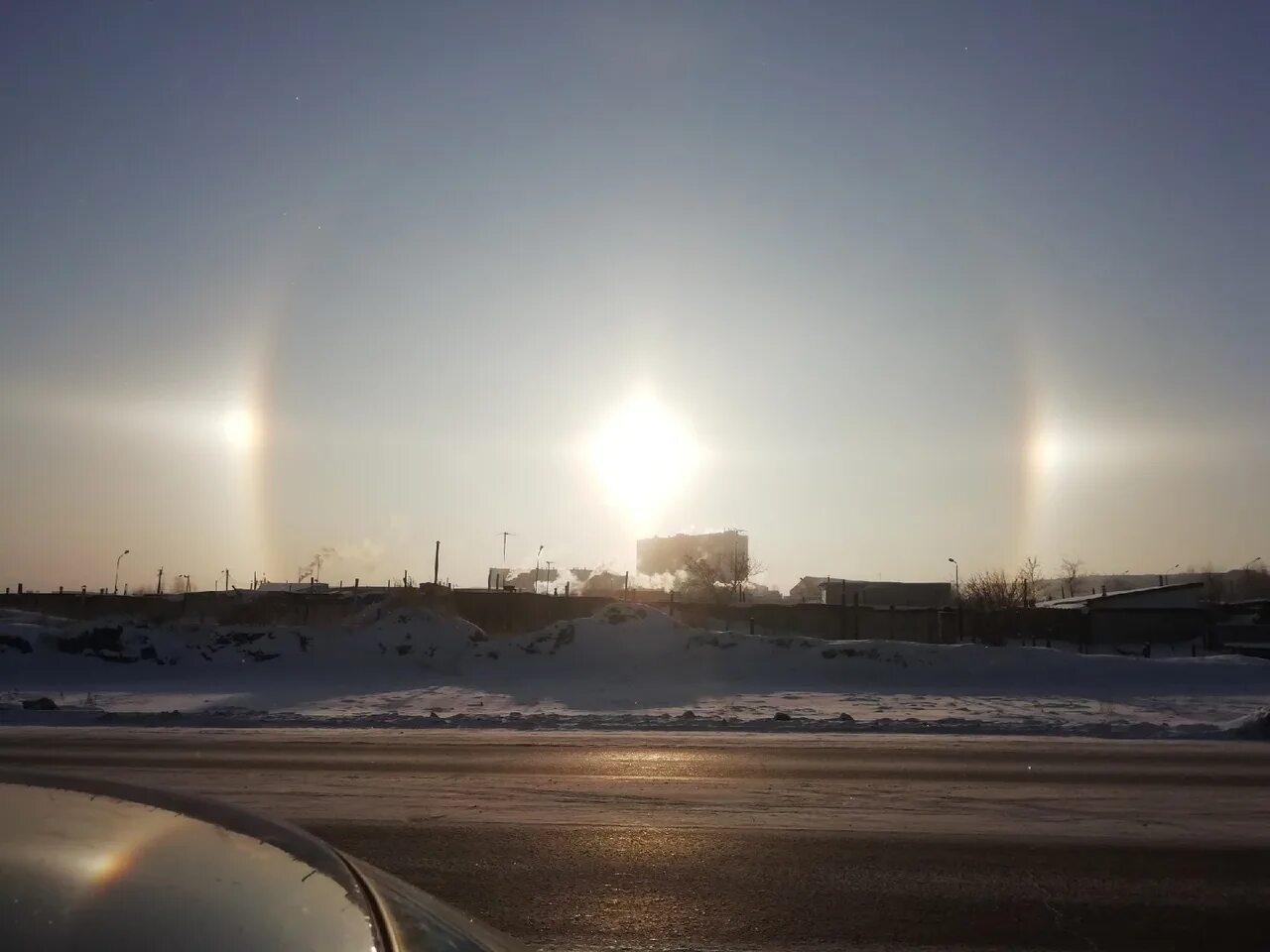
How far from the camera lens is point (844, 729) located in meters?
16.9

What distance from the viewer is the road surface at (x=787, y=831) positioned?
6160 mm

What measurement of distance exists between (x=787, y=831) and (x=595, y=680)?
1848 centimetres

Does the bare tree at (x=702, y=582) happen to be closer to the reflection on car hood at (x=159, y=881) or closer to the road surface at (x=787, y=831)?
the road surface at (x=787, y=831)

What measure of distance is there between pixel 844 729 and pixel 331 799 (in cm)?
962

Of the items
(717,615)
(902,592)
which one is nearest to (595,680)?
(717,615)

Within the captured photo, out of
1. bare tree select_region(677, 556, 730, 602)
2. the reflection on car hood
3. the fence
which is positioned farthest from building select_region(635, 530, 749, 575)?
the reflection on car hood

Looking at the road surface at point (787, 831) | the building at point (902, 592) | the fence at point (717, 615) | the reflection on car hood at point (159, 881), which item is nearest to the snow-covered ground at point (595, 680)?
the road surface at point (787, 831)

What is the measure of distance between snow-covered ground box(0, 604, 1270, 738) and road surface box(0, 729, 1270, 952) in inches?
176

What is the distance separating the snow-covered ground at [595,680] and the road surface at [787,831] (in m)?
4.46

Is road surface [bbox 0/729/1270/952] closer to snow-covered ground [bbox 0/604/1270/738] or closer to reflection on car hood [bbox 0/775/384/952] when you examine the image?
reflection on car hood [bbox 0/775/384/952]

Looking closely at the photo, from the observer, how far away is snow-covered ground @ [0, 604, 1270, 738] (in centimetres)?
1864

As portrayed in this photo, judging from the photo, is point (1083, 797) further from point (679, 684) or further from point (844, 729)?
Answer: point (679, 684)

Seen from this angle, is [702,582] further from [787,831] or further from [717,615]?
[787,831]

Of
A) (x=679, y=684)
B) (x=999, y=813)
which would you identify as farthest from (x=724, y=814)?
(x=679, y=684)
